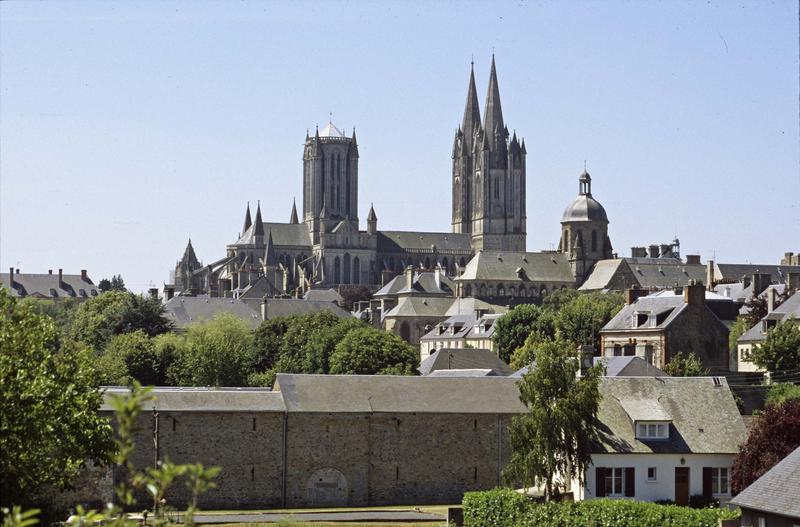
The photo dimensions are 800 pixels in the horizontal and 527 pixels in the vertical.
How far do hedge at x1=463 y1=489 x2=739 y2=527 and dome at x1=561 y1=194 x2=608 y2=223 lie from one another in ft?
393

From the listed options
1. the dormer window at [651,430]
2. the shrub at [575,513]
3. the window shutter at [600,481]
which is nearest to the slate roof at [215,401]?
the shrub at [575,513]

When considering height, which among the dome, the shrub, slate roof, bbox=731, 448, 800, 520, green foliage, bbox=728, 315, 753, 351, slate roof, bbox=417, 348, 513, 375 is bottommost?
the shrub

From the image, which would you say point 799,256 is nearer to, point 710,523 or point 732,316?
point 732,316

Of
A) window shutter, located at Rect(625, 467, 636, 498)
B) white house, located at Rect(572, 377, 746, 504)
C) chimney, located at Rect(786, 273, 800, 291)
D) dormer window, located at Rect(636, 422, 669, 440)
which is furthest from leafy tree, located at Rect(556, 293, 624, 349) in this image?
window shutter, located at Rect(625, 467, 636, 498)

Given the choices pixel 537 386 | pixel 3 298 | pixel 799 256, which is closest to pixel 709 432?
pixel 537 386

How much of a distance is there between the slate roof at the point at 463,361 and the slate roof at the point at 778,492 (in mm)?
42125

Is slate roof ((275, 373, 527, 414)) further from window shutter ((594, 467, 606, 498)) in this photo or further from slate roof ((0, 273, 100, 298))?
slate roof ((0, 273, 100, 298))

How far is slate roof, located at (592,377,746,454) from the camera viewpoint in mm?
45688

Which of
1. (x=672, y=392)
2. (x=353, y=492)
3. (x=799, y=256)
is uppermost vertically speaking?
(x=799, y=256)

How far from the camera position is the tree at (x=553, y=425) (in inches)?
1678

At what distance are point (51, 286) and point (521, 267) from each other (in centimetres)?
5656

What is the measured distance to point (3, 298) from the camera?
106ft

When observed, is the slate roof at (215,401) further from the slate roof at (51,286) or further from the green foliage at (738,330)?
the slate roof at (51,286)

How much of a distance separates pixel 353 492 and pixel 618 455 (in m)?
9.22
